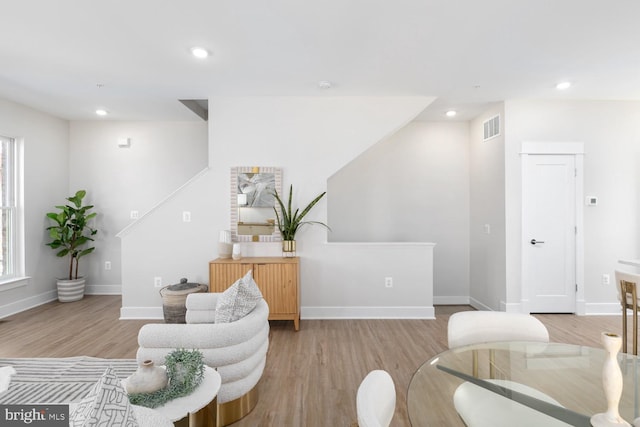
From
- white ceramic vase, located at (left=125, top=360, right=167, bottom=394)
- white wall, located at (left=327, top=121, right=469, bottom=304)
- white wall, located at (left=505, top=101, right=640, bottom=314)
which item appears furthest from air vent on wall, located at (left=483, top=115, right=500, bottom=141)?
white ceramic vase, located at (left=125, top=360, right=167, bottom=394)

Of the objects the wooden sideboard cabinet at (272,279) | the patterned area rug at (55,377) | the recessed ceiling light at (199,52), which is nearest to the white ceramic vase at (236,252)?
the wooden sideboard cabinet at (272,279)

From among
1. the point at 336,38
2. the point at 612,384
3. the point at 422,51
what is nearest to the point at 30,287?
the point at 336,38

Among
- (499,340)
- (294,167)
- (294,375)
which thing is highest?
(294,167)

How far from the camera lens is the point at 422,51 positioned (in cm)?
292

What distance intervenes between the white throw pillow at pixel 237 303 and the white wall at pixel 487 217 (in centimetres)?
333

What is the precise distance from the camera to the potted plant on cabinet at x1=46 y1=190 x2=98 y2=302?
191 inches

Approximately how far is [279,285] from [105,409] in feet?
9.71

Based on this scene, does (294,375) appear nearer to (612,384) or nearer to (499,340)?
(499,340)

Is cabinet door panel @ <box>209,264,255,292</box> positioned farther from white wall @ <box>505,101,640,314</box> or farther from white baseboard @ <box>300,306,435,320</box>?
white wall @ <box>505,101,640,314</box>

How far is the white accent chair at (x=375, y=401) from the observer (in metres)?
0.87

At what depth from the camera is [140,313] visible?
13.9 ft

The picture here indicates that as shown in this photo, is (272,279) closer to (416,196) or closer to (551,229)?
(416,196)

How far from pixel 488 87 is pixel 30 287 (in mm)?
6310

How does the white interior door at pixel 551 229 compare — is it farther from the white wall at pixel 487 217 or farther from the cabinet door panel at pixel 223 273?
the cabinet door panel at pixel 223 273
